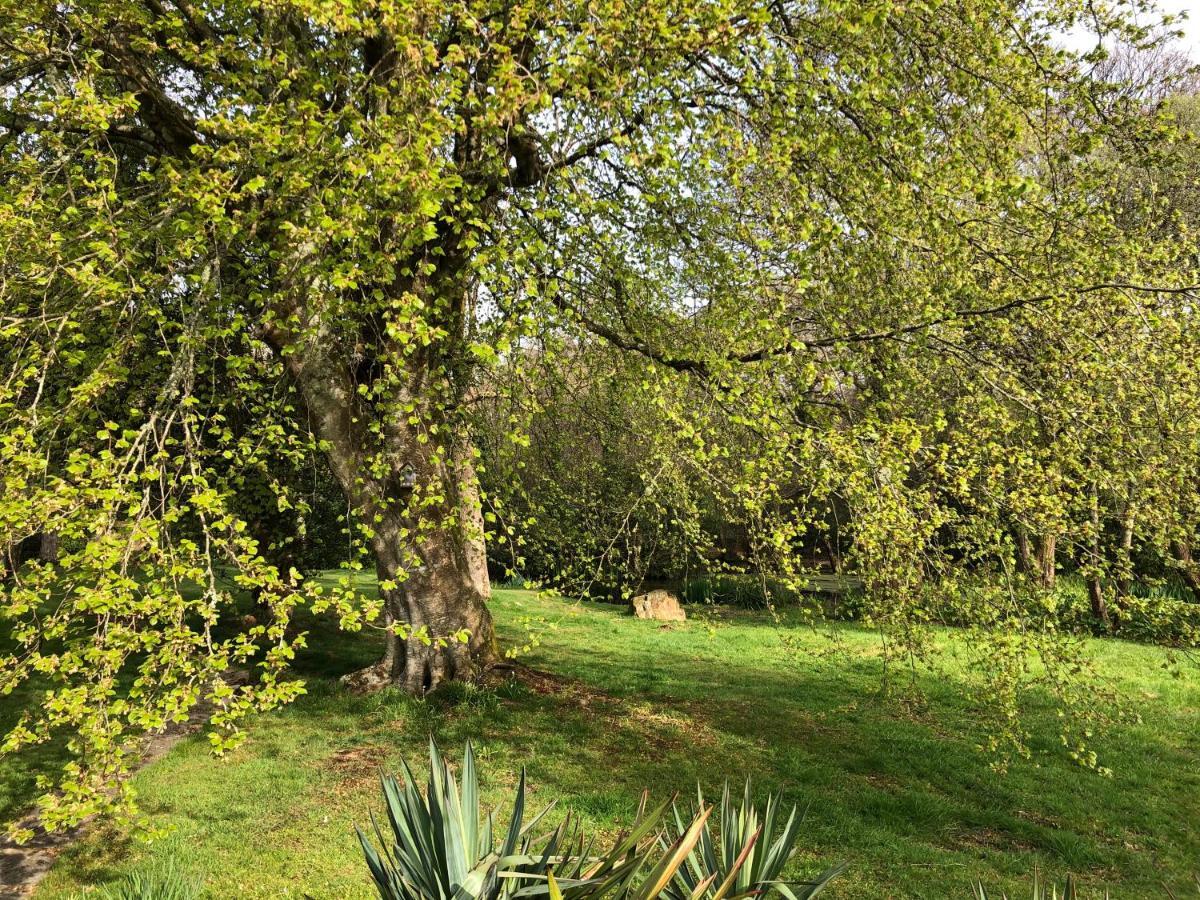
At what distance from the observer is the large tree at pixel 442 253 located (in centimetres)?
407

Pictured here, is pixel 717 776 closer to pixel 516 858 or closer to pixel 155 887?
pixel 155 887

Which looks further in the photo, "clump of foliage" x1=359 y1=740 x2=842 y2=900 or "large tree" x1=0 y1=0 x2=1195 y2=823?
"large tree" x1=0 y1=0 x2=1195 y2=823

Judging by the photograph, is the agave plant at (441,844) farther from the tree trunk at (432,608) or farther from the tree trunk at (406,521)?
the tree trunk at (432,608)

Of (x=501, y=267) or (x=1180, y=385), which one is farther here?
(x=1180, y=385)

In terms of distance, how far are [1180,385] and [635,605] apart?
12.0 metres

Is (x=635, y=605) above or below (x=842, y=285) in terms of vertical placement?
below

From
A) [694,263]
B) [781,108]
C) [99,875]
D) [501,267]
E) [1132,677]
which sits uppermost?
[781,108]

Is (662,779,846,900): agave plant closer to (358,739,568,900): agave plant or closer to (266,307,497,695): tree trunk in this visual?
(358,739,568,900): agave plant

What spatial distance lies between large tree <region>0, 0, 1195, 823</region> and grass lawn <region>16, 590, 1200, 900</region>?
1.18 m

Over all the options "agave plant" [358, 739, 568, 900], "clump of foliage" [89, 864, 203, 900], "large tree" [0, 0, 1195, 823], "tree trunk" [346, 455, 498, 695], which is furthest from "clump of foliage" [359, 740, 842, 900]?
"tree trunk" [346, 455, 498, 695]

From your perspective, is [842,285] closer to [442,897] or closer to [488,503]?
[488,503]

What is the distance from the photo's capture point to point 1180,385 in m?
5.96

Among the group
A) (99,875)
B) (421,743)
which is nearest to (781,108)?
(421,743)

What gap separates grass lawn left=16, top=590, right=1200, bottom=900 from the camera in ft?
16.9
